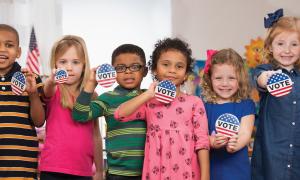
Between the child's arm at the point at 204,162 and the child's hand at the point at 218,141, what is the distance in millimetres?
53

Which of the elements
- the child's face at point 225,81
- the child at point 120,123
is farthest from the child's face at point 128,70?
the child's face at point 225,81

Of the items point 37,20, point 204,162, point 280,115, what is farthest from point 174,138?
point 37,20

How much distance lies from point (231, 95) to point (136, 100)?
0.48 m

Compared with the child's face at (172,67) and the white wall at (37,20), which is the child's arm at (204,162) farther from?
the white wall at (37,20)

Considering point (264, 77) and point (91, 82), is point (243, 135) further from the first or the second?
point (91, 82)

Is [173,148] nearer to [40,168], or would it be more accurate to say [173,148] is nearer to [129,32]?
[40,168]

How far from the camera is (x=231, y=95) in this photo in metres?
1.99

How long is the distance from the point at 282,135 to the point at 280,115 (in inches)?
3.5

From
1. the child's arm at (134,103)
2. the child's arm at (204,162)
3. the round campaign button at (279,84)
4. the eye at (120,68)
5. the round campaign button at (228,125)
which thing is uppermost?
the eye at (120,68)

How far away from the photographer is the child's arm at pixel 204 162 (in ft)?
5.86

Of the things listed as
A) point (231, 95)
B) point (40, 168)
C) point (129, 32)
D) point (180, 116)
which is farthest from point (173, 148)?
point (129, 32)

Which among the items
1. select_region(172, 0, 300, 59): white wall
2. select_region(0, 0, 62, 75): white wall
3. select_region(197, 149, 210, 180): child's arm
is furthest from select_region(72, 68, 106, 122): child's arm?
select_region(172, 0, 300, 59): white wall

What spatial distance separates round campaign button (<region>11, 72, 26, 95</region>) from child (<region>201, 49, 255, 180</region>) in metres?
0.84

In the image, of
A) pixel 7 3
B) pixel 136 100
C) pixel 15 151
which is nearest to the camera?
pixel 136 100
